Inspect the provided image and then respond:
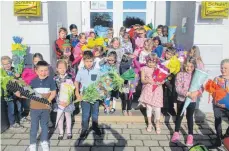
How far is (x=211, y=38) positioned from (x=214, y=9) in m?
0.62

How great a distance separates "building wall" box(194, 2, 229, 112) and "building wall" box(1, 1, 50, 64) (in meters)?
3.30

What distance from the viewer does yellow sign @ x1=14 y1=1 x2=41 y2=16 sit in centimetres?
507

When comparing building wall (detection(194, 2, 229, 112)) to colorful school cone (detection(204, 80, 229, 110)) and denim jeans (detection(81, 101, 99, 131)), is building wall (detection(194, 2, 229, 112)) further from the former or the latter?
denim jeans (detection(81, 101, 99, 131))

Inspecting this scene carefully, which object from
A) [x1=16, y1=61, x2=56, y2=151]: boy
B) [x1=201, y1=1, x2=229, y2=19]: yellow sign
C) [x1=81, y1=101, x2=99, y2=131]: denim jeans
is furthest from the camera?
[x1=201, y1=1, x2=229, y2=19]: yellow sign

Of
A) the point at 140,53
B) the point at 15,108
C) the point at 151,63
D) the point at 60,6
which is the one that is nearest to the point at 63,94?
the point at 15,108

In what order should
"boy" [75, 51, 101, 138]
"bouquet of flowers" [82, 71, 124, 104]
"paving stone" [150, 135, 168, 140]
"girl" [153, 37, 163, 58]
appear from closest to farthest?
1. "bouquet of flowers" [82, 71, 124, 104]
2. "boy" [75, 51, 101, 138]
3. "paving stone" [150, 135, 168, 140]
4. "girl" [153, 37, 163, 58]

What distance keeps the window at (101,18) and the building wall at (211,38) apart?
3318 mm

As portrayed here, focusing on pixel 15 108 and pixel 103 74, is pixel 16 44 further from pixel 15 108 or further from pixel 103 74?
pixel 103 74

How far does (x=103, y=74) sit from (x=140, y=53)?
1.33m

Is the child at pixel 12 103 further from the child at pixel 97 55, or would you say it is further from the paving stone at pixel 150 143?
the paving stone at pixel 150 143

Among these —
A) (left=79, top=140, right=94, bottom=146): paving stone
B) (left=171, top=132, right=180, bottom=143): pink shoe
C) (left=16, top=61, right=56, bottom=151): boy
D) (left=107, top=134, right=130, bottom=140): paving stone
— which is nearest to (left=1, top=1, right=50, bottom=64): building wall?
(left=16, top=61, right=56, bottom=151): boy

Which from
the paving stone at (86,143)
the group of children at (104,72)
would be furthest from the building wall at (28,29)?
the paving stone at (86,143)

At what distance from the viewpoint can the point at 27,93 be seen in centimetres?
356

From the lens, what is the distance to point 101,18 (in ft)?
25.8
